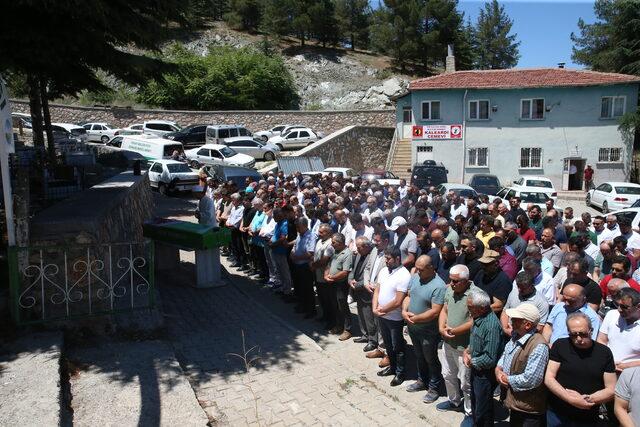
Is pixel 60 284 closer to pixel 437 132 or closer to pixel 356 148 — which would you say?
pixel 437 132

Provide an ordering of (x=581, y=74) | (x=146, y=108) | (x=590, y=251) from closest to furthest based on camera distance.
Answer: (x=590, y=251) → (x=581, y=74) → (x=146, y=108)

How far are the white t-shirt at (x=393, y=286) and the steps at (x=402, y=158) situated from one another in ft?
87.6

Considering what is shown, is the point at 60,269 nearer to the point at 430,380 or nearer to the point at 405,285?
the point at 405,285

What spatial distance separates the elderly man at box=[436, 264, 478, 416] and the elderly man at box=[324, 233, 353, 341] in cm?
219

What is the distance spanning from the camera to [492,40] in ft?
200

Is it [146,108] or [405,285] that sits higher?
[146,108]

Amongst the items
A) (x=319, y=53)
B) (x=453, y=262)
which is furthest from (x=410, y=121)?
(x=453, y=262)

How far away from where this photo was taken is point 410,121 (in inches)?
1414

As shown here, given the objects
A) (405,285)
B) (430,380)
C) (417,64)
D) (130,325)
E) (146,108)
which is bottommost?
(430,380)

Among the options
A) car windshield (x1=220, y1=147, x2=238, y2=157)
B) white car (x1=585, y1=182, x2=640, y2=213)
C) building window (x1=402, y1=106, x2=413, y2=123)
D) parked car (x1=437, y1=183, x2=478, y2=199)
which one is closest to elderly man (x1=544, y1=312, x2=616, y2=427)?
parked car (x1=437, y1=183, x2=478, y2=199)

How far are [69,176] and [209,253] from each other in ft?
14.3

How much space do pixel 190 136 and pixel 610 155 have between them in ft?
83.9

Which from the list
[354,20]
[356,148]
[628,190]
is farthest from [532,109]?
[354,20]

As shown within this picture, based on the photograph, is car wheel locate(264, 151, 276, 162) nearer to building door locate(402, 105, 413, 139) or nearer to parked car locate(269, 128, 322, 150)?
parked car locate(269, 128, 322, 150)
